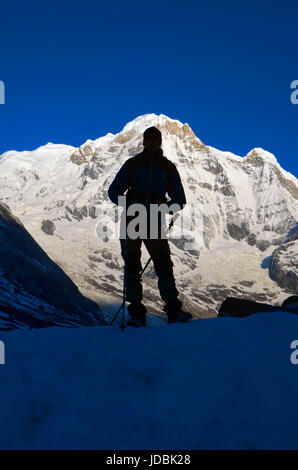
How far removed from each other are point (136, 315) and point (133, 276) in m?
0.66

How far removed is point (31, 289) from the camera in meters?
67.8

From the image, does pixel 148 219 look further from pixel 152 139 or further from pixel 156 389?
pixel 156 389

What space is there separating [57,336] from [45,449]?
6.36 feet

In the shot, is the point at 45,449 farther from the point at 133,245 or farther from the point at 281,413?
the point at 133,245

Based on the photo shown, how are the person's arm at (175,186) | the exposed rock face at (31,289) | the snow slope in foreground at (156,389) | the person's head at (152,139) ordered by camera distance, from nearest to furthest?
the snow slope in foreground at (156,389), the person's head at (152,139), the person's arm at (175,186), the exposed rock face at (31,289)

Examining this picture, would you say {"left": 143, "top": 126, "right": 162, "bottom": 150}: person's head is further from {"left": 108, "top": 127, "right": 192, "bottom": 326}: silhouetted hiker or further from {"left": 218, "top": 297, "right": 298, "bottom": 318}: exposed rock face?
{"left": 218, "top": 297, "right": 298, "bottom": 318}: exposed rock face

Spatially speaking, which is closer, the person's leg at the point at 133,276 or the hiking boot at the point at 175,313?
the hiking boot at the point at 175,313

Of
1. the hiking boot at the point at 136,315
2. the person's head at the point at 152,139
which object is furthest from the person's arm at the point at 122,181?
the hiking boot at the point at 136,315

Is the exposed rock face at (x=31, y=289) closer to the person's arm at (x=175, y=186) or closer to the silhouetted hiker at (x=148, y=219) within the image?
the silhouetted hiker at (x=148, y=219)

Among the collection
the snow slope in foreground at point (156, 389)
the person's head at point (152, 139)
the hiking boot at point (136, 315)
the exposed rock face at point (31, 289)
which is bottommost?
the snow slope in foreground at point (156, 389)

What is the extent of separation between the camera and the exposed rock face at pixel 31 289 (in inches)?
2136

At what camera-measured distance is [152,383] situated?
4086 millimetres

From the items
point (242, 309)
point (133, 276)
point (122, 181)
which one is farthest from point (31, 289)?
point (122, 181)
